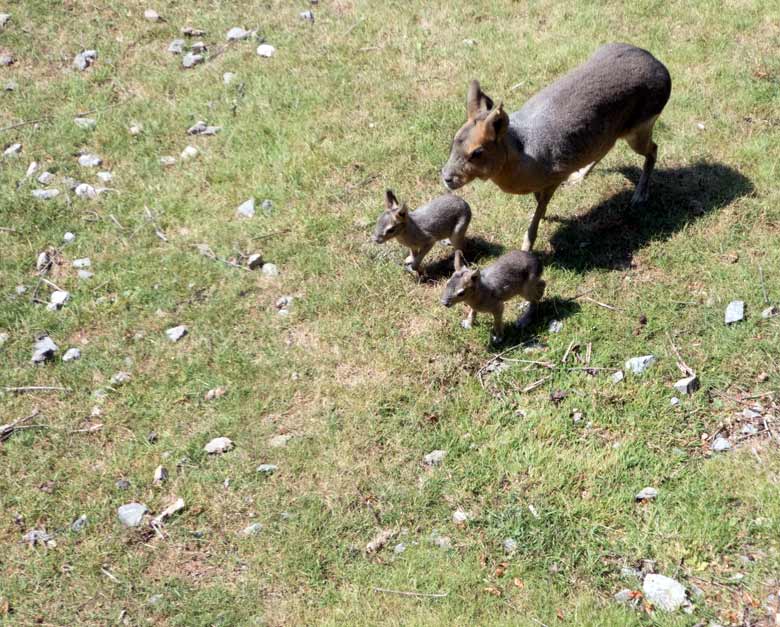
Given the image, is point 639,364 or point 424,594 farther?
point 639,364

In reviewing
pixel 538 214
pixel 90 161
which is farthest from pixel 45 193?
pixel 538 214

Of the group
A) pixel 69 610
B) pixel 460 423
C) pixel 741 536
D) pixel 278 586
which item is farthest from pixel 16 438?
pixel 741 536

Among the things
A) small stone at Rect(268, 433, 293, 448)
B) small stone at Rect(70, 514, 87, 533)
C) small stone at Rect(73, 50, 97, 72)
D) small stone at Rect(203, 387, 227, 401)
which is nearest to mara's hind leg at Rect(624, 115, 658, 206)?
small stone at Rect(268, 433, 293, 448)

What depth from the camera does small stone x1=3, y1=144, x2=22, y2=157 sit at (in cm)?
844

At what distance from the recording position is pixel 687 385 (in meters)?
5.50

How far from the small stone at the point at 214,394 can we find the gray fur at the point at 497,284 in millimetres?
1903

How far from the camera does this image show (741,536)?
4676 mm

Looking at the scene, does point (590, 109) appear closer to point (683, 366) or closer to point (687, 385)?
point (683, 366)

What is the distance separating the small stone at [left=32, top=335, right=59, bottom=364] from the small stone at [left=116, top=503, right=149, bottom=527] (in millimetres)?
1785

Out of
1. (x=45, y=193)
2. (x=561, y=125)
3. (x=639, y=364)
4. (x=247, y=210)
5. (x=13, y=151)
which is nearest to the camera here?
(x=639, y=364)

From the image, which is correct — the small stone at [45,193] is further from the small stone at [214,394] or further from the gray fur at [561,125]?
the gray fur at [561,125]

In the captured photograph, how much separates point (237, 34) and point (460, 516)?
24.0ft

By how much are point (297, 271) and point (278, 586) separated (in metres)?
3.02

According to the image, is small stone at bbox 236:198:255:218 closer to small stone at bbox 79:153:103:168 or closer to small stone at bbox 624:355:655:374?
small stone at bbox 79:153:103:168
